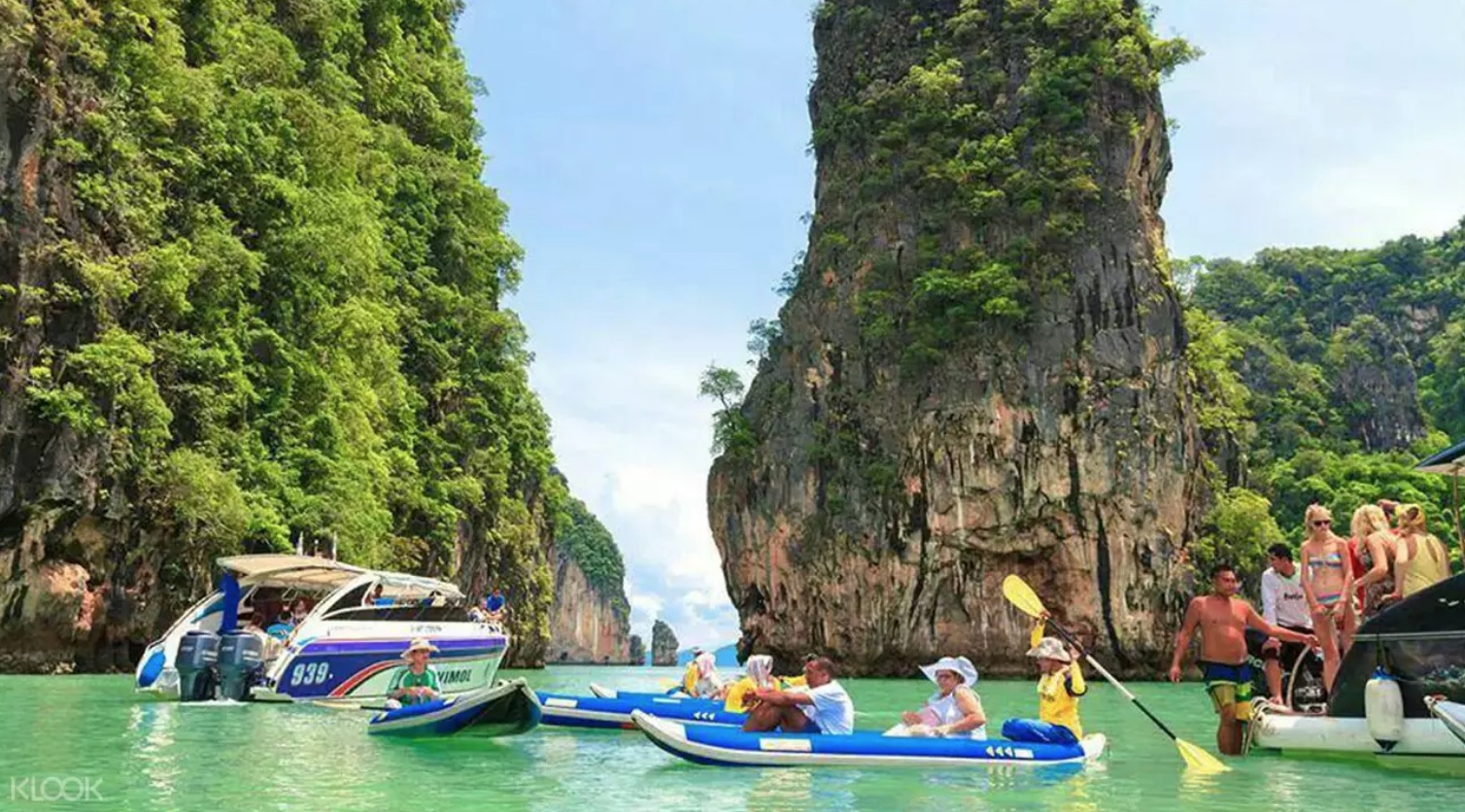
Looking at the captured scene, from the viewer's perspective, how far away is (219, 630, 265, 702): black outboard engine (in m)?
16.0

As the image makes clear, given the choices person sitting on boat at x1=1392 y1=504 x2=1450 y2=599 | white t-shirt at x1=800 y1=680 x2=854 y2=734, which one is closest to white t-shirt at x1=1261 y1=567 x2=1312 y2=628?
person sitting on boat at x1=1392 y1=504 x2=1450 y2=599

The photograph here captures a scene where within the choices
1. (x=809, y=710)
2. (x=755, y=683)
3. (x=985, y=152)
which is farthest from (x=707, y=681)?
(x=985, y=152)

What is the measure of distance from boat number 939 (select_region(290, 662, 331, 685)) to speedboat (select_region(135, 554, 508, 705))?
0.01m

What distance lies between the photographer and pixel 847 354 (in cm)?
4291

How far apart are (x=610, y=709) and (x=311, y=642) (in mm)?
5192

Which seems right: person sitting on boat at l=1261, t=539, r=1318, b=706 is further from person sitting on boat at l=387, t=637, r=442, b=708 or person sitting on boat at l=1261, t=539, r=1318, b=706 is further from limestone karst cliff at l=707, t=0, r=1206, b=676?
limestone karst cliff at l=707, t=0, r=1206, b=676

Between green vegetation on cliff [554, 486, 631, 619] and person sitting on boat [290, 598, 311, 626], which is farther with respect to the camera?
green vegetation on cliff [554, 486, 631, 619]

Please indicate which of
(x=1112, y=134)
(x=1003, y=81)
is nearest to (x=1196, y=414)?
(x=1112, y=134)

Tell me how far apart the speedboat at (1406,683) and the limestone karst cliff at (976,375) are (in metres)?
27.1

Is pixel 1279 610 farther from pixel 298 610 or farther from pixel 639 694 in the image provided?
pixel 298 610

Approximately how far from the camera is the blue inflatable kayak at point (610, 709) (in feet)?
42.8

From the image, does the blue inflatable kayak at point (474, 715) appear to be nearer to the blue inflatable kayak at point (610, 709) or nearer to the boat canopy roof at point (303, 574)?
the blue inflatable kayak at point (610, 709)

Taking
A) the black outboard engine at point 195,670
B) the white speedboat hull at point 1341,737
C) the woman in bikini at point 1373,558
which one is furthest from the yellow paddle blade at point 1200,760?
the black outboard engine at point 195,670

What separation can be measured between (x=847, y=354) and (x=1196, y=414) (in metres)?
12.6
